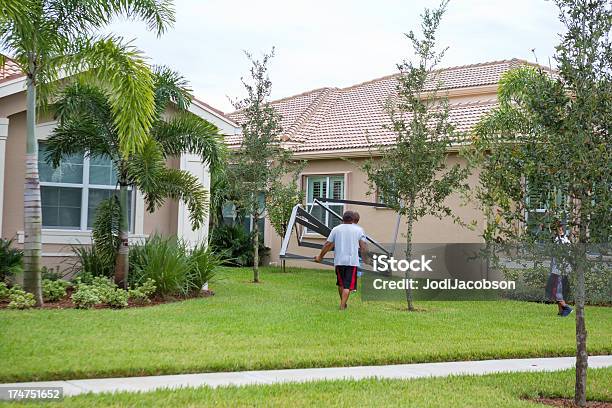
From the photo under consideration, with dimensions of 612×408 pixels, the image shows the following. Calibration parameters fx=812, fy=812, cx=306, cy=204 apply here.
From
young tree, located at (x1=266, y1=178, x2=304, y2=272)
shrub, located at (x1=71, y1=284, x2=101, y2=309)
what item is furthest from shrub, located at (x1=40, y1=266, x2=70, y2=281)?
young tree, located at (x1=266, y1=178, x2=304, y2=272)

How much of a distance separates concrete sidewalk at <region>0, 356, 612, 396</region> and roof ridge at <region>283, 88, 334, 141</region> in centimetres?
1574

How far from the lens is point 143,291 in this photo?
45.5 feet

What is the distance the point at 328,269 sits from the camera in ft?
77.9

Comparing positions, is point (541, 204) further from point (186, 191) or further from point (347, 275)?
point (186, 191)

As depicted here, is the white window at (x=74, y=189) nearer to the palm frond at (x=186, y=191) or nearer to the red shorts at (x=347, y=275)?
the palm frond at (x=186, y=191)

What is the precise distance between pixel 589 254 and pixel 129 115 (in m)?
7.36

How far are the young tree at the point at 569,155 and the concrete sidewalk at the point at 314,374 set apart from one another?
1.77 meters

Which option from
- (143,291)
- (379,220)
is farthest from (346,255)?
(379,220)

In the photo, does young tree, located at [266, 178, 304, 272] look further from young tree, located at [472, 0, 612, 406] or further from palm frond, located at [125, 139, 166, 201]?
young tree, located at [472, 0, 612, 406]

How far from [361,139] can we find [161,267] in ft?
33.7

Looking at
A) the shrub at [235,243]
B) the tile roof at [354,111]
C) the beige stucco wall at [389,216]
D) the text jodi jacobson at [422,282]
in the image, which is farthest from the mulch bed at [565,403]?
the shrub at [235,243]

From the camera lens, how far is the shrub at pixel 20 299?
40.2 feet

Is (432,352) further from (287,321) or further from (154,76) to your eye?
(154,76)

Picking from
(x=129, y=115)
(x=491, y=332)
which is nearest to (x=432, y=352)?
(x=491, y=332)
